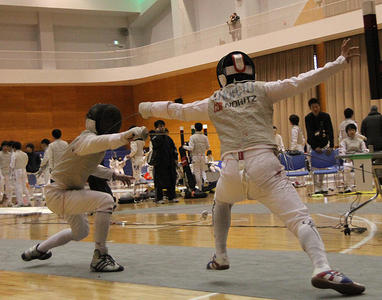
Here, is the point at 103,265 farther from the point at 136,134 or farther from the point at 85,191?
the point at 136,134

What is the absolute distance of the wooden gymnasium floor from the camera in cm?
372

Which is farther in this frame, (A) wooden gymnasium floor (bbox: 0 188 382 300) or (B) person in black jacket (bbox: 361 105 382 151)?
(B) person in black jacket (bbox: 361 105 382 151)

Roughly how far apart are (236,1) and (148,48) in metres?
4.17

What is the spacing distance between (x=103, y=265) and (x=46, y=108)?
2223 centimetres

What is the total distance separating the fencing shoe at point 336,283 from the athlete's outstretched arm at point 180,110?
1.39m

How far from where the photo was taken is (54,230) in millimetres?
8258

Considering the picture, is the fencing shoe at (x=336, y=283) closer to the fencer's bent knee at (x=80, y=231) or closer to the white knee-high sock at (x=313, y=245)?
the white knee-high sock at (x=313, y=245)

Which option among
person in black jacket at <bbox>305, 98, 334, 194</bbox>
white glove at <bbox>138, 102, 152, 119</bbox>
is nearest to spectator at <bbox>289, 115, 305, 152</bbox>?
person in black jacket at <bbox>305, 98, 334, 194</bbox>

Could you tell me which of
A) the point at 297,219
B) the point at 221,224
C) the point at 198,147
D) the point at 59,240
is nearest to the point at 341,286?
the point at 297,219

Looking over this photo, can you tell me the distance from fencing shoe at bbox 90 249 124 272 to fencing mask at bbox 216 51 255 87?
5.60 feet

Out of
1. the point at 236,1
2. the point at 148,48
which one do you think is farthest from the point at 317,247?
the point at 148,48

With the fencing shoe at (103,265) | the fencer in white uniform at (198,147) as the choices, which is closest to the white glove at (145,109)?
the fencing shoe at (103,265)

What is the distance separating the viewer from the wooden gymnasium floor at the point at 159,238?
12.2ft

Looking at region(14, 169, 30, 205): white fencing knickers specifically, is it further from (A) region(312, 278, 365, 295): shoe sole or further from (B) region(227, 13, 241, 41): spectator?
(A) region(312, 278, 365, 295): shoe sole
